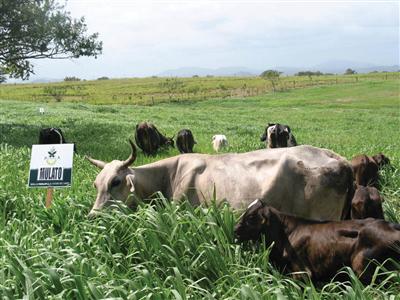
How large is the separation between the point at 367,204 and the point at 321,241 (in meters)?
1.27

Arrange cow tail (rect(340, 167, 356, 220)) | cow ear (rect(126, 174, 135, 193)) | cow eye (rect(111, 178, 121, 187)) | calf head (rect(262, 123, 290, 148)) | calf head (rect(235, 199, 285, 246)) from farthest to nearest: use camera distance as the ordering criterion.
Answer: calf head (rect(262, 123, 290, 148)) < cow eye (rect(111, 178, 121, 187)) < cow ear (rect(126, 174, 135, 193)) < cow tail (rect(340, 167, 356, 220)) < calf head (rect(235, 199, 285, 246))

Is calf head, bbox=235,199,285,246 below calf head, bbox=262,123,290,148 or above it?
below

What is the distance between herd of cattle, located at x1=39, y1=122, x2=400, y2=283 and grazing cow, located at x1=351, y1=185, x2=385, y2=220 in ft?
0.04

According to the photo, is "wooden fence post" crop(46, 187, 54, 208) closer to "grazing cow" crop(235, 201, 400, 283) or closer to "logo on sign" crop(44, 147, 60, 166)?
"logo on sign" crop(44, 147, 60, 166)

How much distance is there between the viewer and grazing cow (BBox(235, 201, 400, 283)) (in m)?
5.11

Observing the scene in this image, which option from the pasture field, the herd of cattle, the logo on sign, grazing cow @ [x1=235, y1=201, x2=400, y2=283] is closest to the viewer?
the pasture field

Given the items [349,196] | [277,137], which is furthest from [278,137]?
[349,196]

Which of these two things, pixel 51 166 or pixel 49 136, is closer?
pixel 51 166

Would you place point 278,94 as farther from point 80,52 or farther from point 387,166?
point 387,166

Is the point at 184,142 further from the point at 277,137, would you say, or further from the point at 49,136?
the point at 49,136

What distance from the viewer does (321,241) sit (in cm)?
552

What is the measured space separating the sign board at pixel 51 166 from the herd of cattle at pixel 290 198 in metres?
0.63

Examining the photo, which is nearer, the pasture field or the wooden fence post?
the pasture field

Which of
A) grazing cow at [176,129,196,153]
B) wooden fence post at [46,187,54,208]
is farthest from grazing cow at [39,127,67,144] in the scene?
wooden fence post at [46,187,54,208]
